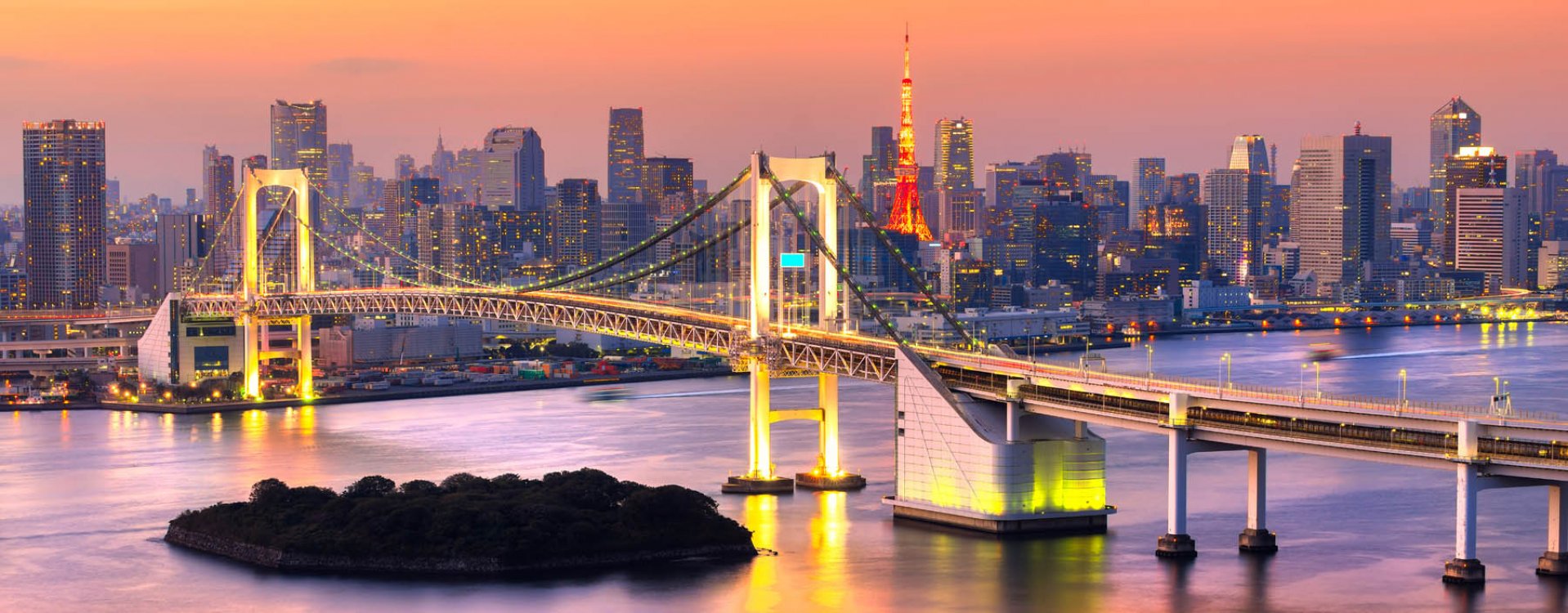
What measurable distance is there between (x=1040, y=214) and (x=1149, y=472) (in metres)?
66.8

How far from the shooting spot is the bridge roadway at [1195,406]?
18.0 m

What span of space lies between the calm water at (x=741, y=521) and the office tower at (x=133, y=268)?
35.4m

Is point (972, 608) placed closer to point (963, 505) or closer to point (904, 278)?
point (963, 505)

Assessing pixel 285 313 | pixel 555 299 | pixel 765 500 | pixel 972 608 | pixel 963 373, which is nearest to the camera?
pixel 972 608

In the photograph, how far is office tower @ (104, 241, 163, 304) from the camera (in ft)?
238

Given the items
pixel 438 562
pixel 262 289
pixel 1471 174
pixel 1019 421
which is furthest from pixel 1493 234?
pixel 438 562

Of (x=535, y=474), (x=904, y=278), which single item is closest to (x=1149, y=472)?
(x=535, y=474)

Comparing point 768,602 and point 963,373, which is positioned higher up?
point 963,373

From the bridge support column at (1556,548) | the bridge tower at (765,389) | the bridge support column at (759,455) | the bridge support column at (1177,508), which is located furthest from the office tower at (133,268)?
the bridge support column at (1556,548)

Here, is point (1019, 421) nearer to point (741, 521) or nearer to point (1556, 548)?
point (741, 521)

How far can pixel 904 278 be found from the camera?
70.7 meters

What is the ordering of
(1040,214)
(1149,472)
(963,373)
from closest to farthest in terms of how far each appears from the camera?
(963,373) → (1149,472) → (1040,214)

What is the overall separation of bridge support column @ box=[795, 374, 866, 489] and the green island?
308 cm

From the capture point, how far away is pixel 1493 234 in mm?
98500
